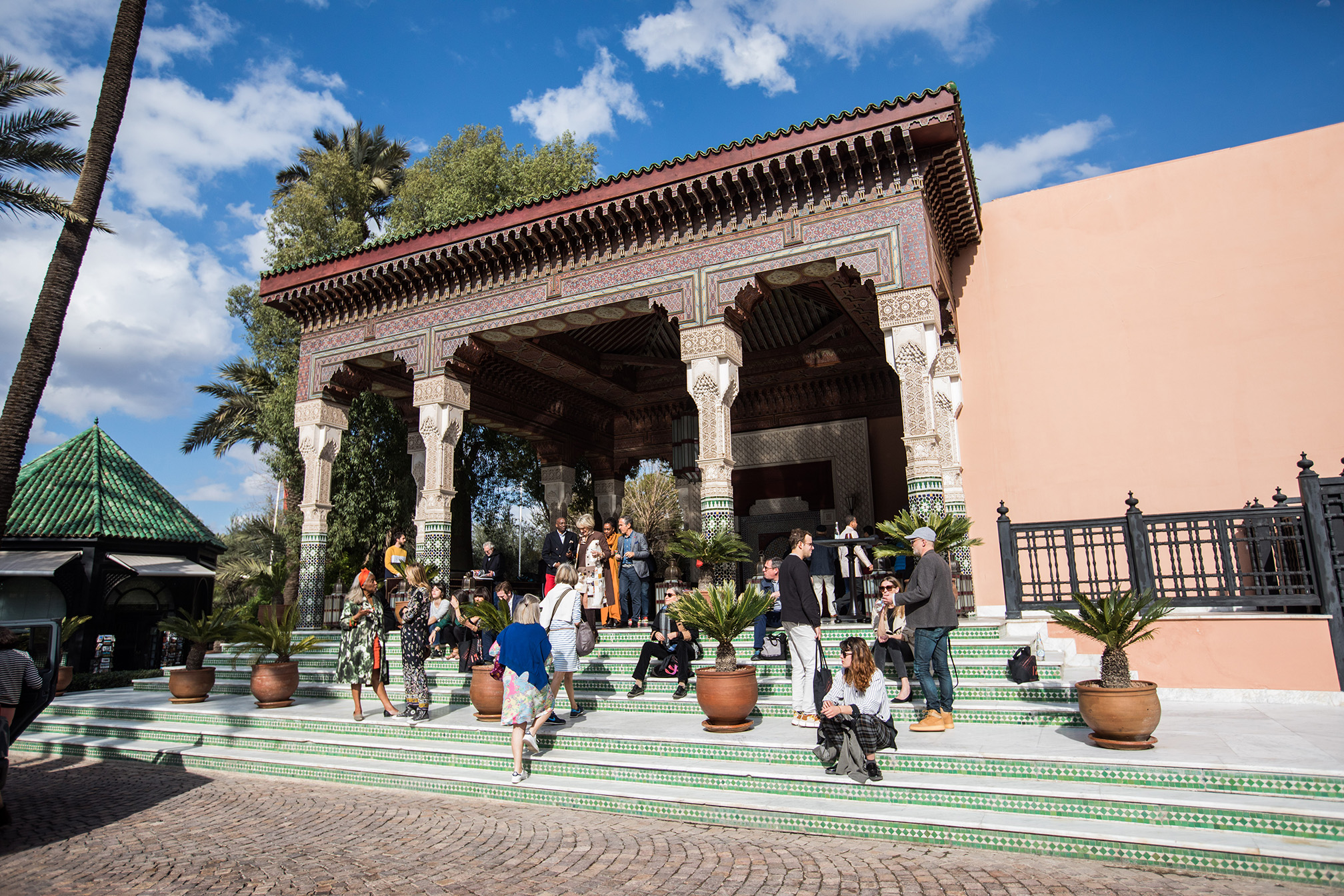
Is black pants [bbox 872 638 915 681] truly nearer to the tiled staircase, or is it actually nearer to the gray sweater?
the tiled staircase

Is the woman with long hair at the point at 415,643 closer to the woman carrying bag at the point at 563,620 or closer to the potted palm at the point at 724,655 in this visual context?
the woman carrying bag at the point at 563,620

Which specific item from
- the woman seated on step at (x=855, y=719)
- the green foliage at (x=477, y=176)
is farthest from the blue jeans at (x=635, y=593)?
the green foliage at (x=477, y=176)

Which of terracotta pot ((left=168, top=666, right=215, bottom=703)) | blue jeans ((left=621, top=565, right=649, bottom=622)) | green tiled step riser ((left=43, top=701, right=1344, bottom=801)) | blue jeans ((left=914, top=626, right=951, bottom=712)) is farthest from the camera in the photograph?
blue jeans ((left=621, top=565, right=649, bottom=622))

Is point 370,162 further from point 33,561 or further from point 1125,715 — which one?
point 1125,715

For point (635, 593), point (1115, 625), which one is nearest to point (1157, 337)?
point (1115, 625)

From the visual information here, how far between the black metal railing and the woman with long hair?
218 inches

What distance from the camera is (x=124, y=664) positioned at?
13266 mm

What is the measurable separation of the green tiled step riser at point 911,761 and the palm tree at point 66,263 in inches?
168

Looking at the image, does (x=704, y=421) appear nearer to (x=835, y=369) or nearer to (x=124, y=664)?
(x=835, y=369)

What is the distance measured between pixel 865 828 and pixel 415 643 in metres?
4.50

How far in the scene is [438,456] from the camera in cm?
1201

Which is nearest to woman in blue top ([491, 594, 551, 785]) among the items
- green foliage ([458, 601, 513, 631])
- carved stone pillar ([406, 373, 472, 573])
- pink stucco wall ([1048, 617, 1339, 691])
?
green foliage ([458, 601, 513, 631])

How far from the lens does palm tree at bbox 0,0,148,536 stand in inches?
346

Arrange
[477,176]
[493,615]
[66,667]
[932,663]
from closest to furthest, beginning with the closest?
[932,663] < [493,615] < [66,667] < [477,176]
